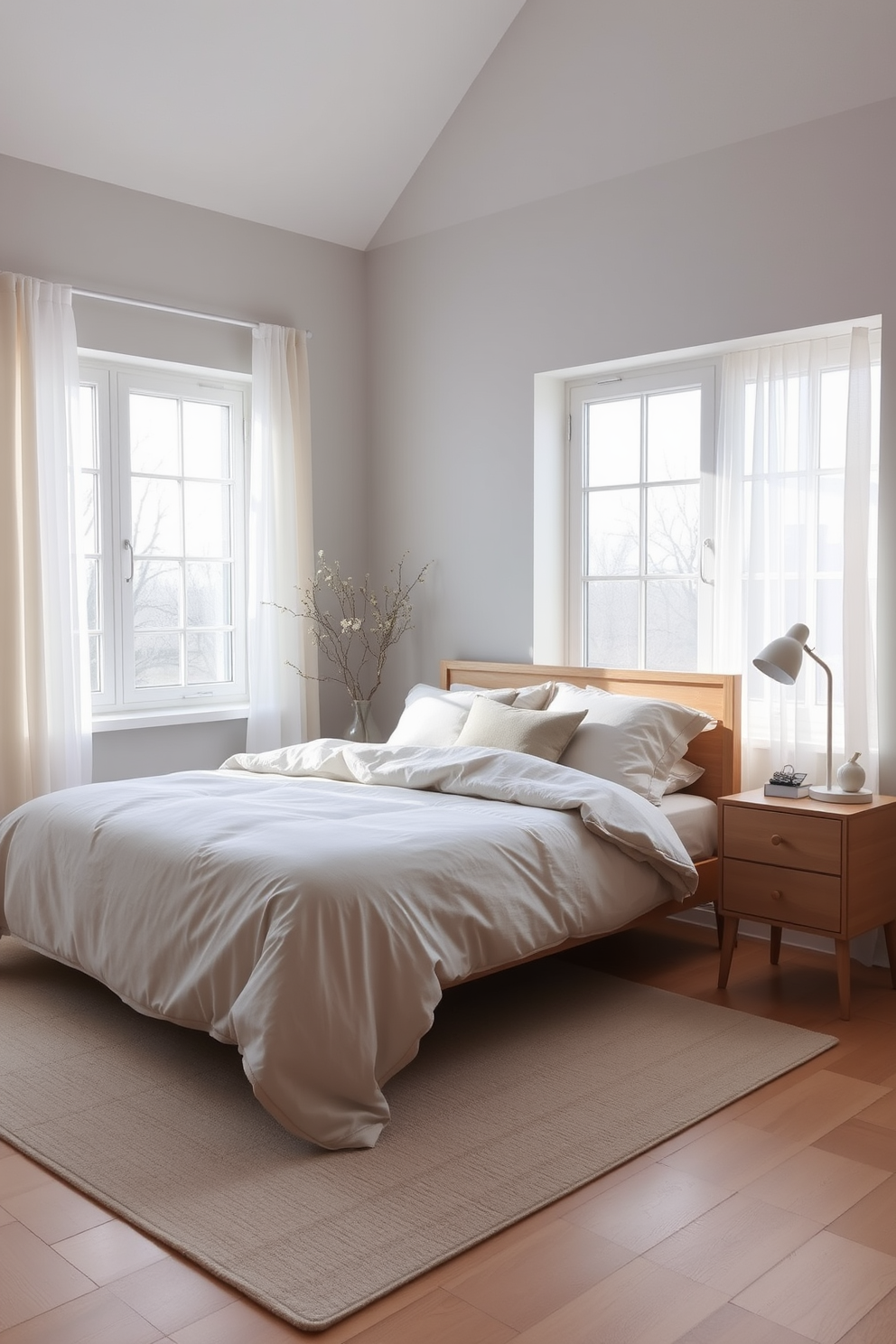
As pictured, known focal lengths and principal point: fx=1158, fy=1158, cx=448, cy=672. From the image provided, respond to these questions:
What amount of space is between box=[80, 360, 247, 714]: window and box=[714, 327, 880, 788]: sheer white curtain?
2.18 meters

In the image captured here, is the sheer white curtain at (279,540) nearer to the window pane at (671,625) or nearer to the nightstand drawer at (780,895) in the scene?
the window pane at (671,625)

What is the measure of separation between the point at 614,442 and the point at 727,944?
2138 mm

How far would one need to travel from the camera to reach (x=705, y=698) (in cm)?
411

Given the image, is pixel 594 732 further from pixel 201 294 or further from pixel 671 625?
pixel 201 294

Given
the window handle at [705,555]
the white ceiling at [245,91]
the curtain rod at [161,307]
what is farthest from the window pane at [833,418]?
the curtain rod at [161,307]

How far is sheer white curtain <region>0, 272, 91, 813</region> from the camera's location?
420 cm

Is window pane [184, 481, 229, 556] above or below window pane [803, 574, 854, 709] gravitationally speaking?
above

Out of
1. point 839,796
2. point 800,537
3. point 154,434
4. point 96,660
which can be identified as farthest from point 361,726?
point 839,796

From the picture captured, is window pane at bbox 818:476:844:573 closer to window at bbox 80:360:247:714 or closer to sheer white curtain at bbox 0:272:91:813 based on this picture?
window at bbox 80:360:247:714

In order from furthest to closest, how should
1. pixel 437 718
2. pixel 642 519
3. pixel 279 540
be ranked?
1. pixel 279 540
2. pixel 642 519
3. pixel 437 718

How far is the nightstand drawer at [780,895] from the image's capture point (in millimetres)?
3260

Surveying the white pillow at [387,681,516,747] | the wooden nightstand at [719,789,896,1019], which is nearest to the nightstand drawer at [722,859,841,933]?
the wooden nightstand at [719,789,896,1019]

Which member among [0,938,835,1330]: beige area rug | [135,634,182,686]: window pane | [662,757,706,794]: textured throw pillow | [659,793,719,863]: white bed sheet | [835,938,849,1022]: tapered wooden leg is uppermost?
[135,634,182,686]: window pane

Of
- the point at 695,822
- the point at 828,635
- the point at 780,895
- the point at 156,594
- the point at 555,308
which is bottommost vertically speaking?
the point at 780,895
